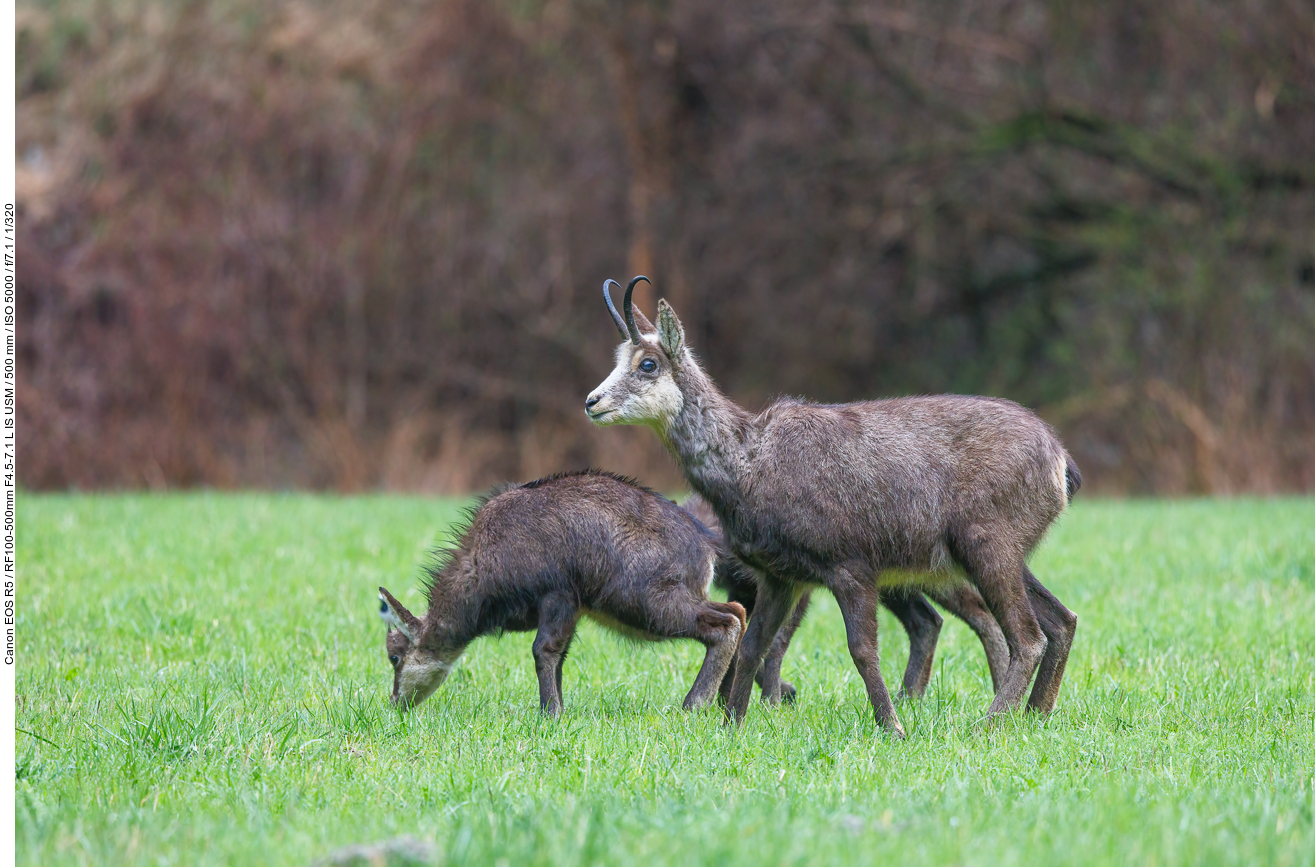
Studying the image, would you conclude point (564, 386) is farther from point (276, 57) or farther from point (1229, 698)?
point (1229, 698)

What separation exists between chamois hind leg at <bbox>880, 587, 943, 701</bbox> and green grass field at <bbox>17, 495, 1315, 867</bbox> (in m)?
0.18

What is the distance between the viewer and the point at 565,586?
6406mm

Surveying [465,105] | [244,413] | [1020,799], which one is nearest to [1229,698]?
[1020,799]

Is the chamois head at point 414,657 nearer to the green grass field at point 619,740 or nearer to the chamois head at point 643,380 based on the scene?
the green grass field at point 619,740

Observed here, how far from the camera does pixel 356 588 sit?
9289mm

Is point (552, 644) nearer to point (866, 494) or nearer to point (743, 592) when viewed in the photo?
point (743, 592)

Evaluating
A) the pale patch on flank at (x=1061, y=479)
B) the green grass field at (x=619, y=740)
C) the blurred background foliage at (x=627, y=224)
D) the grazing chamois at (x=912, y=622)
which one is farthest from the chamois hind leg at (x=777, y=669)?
the blurred background foliage at (x=627, y=224)

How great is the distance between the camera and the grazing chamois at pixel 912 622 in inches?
266

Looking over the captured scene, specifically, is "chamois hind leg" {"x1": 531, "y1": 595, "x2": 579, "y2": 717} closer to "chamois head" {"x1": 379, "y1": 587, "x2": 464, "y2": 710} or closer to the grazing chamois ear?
"chamois head" {"x1": 379, "y1": 587, "x2": 464, "y2": 710}

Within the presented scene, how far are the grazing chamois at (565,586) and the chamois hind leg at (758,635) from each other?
0.07 metres

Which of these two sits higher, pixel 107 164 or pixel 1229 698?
pixel 107 164

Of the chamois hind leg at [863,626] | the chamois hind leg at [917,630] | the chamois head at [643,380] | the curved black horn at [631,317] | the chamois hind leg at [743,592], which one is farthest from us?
the chamois hind leg at [743,592]

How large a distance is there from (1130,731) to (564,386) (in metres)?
16.8

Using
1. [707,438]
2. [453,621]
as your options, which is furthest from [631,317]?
[453,621]
